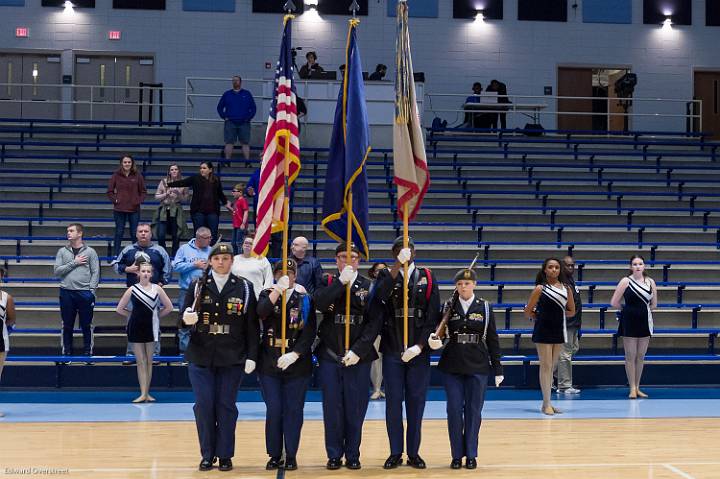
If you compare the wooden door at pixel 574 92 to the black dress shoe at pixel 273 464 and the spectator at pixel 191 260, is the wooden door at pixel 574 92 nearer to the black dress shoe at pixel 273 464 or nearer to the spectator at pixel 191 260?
the spectator at pixel 191 260

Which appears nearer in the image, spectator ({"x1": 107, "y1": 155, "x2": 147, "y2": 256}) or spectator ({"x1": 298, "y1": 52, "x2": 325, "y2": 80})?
spectator ({"x1": 107, "y1": 155, "x2": 147, "y2": 256})

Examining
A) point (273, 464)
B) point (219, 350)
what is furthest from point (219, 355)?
point (273, 464)

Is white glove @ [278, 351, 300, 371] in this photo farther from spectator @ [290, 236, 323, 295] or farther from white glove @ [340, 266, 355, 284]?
spectator @ [290, 236, 323, 295]

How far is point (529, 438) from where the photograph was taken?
10594 mm

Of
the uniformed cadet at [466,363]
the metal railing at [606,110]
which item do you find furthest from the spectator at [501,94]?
the uniformed cadet at [466,363]

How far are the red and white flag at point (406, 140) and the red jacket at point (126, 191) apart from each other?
7828mm

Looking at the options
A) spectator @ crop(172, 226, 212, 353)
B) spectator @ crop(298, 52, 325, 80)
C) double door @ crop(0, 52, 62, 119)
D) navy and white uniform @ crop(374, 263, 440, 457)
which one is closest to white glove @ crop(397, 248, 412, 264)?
navy and white uniform @ crop(374, 263, 440, 457)

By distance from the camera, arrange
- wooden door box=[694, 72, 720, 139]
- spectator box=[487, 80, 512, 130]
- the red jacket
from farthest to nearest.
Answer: wooden door box=[694, 72, 720, 139], spectator box=[487, 80, 512, 130], the red jacket

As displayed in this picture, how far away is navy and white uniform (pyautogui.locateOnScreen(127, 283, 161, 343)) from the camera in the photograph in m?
12.8

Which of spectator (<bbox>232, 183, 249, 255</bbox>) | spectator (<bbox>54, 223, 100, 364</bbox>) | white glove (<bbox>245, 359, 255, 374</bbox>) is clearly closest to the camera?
white glove (<bbox>245, 359, 255, 374</bbox>)

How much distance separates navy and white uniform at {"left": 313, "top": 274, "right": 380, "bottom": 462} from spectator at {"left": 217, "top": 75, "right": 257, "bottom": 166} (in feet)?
39.0

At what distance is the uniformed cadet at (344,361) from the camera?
8.98 m

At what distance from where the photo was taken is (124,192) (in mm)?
16625

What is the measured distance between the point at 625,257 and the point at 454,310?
9432 mm
